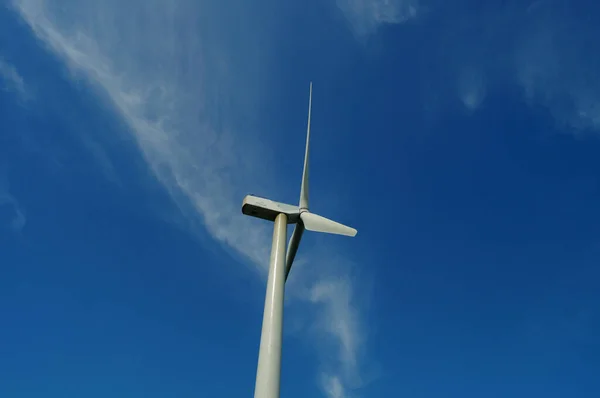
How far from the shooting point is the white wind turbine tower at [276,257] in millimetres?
17656

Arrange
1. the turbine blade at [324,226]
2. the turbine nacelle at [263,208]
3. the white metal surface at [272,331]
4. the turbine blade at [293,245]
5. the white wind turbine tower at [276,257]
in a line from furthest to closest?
the turbine blade at [293,245] < the turbine blade at [324,226] < the turbine nacelle at [263,208] < the white wind turbine tower at [276,257] < the white metal surface at [272,331]

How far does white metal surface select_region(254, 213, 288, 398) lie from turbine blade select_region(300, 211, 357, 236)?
3454 millimetres

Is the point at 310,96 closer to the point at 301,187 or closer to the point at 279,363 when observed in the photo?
the point at 301,187

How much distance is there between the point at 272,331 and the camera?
62.1 ft

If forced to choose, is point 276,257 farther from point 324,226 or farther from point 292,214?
point 324,226

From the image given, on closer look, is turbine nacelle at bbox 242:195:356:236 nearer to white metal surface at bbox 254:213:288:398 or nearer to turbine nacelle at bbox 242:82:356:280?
turbine nacelle at bbox 242:82:356:280

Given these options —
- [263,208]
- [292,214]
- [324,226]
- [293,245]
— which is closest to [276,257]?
[263,208]

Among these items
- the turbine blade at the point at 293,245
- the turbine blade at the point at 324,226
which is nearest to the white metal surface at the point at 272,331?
the turbine blade at the point at 324,226

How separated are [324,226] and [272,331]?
9207 mm

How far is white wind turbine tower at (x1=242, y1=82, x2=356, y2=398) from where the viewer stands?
695 inches

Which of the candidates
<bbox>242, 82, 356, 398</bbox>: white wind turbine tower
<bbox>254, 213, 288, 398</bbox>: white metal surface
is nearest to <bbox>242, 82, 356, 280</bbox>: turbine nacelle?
<bbox>242, 82, 356, 398</bbox>: white wind turbine tower

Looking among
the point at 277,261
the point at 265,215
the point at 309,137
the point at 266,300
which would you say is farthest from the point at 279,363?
the point at 309,137

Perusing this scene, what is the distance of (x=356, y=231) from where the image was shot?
2656 cm

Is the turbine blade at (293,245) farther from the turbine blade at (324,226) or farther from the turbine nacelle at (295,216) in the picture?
the turbine blade at (324,226)
